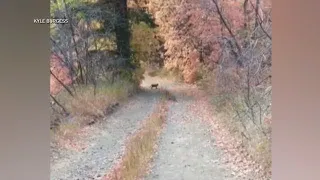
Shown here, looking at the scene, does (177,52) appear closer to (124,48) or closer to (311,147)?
(124,48)

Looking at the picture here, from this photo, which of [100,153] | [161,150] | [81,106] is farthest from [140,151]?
[81,106]

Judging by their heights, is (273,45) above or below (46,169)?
above

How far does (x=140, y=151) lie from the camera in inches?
115

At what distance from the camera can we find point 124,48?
2893mm

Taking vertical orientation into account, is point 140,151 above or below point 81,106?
below

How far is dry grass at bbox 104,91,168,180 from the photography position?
288 cm

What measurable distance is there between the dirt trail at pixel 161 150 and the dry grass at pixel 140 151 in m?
0.05

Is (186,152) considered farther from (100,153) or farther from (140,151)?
(100,153)

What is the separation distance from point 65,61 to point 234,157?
1440 millimetres

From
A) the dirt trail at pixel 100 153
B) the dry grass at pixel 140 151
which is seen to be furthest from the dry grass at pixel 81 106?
the dry grass at pixel 140 151

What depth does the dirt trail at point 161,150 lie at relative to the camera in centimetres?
288

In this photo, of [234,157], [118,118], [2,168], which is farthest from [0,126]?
[234,157]

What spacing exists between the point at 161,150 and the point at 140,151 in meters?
0.16

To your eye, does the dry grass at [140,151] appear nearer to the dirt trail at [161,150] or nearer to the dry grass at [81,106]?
the dirt trail at [161,150]
